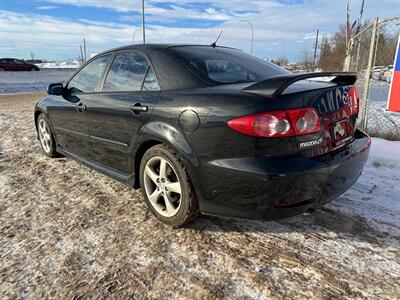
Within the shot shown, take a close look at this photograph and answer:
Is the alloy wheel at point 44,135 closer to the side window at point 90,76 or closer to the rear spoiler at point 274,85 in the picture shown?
the side window at point 90,76

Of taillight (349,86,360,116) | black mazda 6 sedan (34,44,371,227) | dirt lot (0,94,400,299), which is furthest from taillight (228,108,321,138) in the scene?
dirt lot (0,94,400,299)

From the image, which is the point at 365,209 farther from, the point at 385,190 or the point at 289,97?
the point at 289,97

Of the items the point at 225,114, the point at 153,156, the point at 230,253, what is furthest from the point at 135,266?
the point at 225,114

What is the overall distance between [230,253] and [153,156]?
3.26 ft

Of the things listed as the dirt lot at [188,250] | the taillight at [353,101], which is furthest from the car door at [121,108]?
the taillight at [353,101]

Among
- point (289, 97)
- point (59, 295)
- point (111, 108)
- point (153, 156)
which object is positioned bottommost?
point (59, 295)

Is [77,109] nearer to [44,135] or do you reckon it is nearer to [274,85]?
[44,135]

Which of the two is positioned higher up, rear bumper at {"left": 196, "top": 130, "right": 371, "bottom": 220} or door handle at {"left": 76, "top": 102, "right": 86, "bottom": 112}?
door handle at {"left": 76, "top": 102, "right": 86, "bottom": 112}

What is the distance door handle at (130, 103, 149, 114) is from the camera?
284 centimetres

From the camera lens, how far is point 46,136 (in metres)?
4.95

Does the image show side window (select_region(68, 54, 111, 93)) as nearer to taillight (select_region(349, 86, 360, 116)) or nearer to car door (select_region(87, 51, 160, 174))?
car door (select_region(87, 51, 160, 174))

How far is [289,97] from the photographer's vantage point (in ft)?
7.18

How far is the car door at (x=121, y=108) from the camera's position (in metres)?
2.93

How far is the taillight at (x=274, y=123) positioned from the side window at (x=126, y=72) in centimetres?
127
